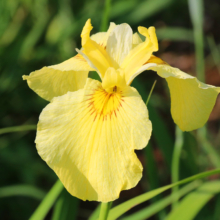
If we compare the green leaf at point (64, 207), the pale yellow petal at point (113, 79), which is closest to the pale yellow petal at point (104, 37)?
the pale yellow petal at point (113, 79)

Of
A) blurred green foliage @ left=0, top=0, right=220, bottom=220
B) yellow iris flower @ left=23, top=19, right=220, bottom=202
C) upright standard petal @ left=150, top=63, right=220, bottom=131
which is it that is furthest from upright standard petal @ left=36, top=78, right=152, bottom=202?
blurred green foliage @ left=0, top=0, right=220, bottom=220

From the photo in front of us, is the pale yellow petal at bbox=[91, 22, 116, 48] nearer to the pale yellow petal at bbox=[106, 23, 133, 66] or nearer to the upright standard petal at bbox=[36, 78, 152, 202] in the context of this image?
the pale yellow petal at bbox=[106, 23, 133, 66]

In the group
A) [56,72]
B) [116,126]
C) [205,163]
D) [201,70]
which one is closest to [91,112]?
[116,126]

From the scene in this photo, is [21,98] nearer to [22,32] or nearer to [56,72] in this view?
[22,32]

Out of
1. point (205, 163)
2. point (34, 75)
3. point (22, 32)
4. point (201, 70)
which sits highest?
point (34, 75)

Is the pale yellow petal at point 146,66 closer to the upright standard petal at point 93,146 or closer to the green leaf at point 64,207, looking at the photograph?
the upright standard petal at point 93,146
